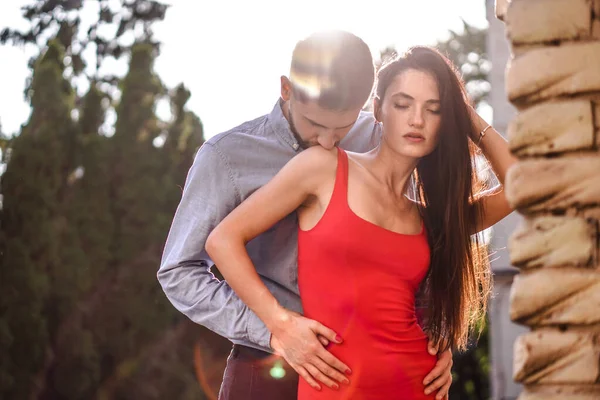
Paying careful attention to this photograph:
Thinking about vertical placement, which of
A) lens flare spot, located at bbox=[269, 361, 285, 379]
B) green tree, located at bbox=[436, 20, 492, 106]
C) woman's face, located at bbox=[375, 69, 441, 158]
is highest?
green tree, located at bbox=[436, 20, 492, 106]

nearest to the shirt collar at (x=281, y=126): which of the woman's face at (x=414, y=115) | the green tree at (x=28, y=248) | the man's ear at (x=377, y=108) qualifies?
the man's ear at (x=377, y=108)

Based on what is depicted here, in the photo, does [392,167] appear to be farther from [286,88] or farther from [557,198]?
[557,198]

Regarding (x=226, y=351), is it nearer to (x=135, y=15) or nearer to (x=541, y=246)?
(x=135, y=15)

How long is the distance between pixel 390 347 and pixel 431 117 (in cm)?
69

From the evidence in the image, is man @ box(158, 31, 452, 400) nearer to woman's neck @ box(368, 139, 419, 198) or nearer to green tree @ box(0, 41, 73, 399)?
woman's neck @ box(368, 139, 419, 198)

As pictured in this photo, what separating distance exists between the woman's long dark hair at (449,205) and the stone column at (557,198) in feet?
2.78

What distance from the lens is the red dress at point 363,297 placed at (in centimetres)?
273

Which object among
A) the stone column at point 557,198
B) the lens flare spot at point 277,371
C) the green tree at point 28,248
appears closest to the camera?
the stone column at point 557,198

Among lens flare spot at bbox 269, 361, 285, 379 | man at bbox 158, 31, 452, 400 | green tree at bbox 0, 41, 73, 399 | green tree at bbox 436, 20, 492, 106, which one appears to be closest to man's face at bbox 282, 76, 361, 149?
man at bbox 158, 31, 452, 400

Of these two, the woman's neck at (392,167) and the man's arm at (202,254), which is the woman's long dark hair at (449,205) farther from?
the man's arm at (202,254)

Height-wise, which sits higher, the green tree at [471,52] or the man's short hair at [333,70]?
the green tree at [471,52]

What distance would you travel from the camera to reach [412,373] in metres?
2.80

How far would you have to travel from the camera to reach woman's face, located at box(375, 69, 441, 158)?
2.89m

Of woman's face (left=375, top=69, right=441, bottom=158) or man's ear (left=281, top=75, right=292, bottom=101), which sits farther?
man's ear (left=281, top=75, right=292, bottom=101)
